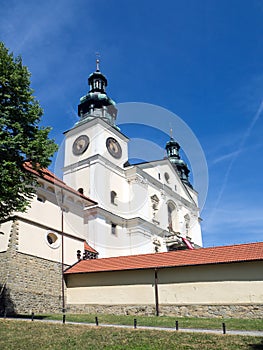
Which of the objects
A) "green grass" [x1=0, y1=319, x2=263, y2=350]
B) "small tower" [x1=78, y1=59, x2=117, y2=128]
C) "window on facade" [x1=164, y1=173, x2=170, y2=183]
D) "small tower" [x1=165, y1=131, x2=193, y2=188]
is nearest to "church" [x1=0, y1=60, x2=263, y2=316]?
"small tower" [x1=78, y1=59, x2=117, y2=128]

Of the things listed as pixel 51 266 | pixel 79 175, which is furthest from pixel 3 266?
pixel 79 175

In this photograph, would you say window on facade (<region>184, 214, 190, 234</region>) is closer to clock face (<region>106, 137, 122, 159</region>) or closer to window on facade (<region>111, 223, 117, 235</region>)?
clock face (<region>106, 137, 122, 159</region>)

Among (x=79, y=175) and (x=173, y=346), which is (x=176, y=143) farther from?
(x=173, y=346)

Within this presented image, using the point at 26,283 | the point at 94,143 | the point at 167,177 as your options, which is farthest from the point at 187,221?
the point at 26,283

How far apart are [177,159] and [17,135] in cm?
4406

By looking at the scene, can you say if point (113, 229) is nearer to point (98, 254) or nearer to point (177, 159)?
point (98, 254)

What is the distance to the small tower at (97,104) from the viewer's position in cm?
3959

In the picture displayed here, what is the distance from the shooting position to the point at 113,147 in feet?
126

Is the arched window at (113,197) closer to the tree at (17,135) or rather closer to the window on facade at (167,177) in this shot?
the window on facade at (167,177)

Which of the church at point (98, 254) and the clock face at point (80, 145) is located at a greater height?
the clock face at point (80, 145)

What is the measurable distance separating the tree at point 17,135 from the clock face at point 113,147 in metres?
21.0

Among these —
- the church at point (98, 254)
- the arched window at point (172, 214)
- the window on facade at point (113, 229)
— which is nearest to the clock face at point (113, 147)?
the church at point (98, 254)

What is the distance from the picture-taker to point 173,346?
9.34 m

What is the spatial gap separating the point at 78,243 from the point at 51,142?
9974 mm
